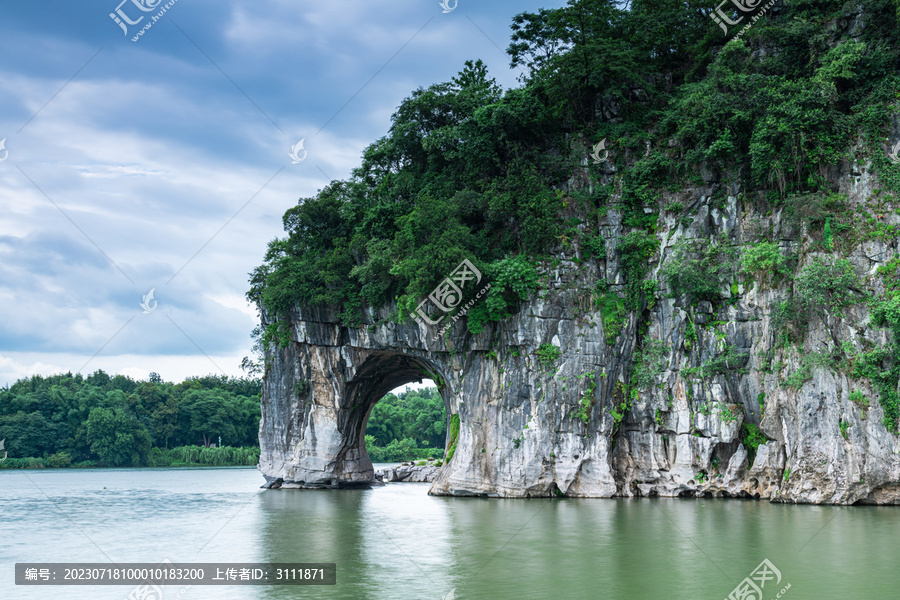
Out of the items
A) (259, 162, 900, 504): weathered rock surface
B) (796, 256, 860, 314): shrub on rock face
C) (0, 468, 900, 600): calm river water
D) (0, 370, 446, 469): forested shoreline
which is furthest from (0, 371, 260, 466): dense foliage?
(796, 256, 860, 314): shrub on rock face

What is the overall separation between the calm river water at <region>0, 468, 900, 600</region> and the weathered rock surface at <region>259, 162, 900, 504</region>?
1093 millimetres

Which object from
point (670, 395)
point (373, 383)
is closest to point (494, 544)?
point (670, 395)

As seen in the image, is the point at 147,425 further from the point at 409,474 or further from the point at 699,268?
the point at 699,268

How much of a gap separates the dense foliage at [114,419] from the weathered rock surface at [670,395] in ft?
113

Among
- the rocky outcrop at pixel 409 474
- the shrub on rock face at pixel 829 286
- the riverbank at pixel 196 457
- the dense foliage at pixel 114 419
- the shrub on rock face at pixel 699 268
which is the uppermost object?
the shrub on rock face at pixel 699 268

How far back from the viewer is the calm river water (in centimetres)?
931

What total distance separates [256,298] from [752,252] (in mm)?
18421

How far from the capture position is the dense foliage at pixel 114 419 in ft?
161

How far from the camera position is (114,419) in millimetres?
49625

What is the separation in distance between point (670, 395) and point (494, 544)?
31.0ft

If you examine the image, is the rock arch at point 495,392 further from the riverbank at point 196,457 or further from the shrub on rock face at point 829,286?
the riverbank at point 196,457

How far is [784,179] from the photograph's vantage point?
19.0 meters

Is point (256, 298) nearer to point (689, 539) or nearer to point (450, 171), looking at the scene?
point (450, 171)

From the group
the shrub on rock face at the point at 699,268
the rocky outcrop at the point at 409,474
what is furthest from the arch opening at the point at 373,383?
the shrub on rock face at the point at 699,268
